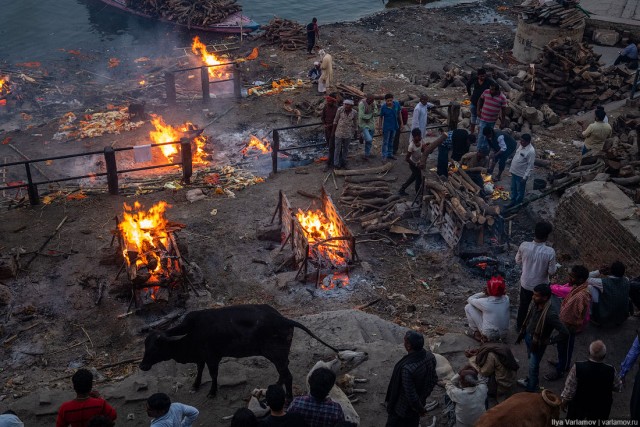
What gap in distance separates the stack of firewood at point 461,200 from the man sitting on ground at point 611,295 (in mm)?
3429

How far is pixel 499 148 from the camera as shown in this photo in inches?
598

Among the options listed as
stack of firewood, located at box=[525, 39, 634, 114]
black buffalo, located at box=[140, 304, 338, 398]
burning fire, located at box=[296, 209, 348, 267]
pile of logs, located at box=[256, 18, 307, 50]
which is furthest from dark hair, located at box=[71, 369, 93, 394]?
pile of logs, located at box=[256, 18, 307, 50]

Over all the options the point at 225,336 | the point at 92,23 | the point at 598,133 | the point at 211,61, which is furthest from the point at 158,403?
the point at 92,23

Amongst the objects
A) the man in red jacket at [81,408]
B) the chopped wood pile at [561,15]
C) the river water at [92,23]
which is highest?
the chopped wood pile at [561,15]

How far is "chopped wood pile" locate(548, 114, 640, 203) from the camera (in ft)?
43.0

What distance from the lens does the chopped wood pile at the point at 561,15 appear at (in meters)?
23.9

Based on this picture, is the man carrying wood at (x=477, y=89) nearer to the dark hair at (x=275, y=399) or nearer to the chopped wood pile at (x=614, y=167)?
the chopped wood pile at (x=614, y=167)

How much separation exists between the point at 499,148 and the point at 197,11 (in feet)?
65.2

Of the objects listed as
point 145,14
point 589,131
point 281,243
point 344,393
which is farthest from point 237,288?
point 145,14

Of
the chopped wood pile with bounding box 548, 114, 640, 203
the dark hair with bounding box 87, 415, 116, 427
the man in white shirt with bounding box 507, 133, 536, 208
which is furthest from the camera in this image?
the man in white shirt with bounding box 507, 133, 536, 208

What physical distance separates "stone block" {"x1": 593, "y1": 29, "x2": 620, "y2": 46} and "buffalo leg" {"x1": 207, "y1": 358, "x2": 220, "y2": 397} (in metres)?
23.3

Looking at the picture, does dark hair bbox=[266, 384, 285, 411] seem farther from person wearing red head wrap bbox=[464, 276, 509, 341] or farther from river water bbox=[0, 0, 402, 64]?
river water bbox=[0, 0, 402, 64]

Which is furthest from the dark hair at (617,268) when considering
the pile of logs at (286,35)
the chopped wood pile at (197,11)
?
the chopped wood pile at (197,11)

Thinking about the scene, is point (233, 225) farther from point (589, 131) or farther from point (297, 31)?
point (297, 31)
